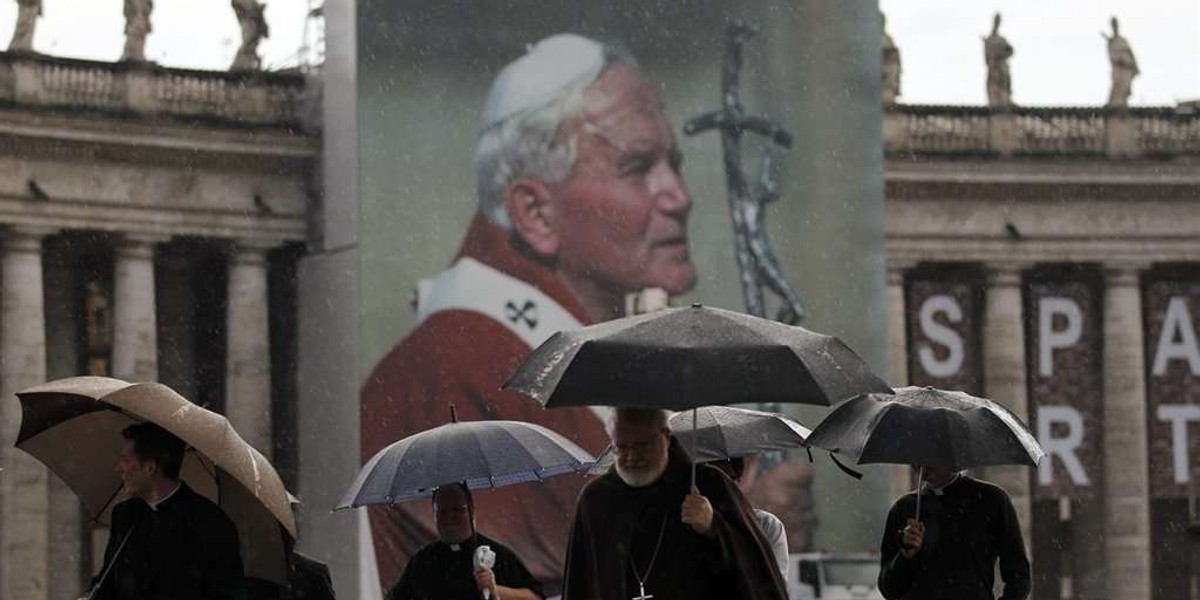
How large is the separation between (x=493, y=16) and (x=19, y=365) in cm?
960

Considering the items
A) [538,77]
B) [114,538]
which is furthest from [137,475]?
[538,77]

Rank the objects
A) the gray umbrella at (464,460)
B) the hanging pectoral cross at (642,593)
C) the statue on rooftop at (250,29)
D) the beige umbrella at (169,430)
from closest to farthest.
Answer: the hanging pectoral cross at (642,593)
the beige umbrella at (169,430)
the gray umbrella at (464,460)
the statue on rooftop at (250,29)

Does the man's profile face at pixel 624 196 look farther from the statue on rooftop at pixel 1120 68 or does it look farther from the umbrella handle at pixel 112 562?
the umbrella handle at pixel 112 562

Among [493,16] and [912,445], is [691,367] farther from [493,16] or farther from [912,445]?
[493,16]

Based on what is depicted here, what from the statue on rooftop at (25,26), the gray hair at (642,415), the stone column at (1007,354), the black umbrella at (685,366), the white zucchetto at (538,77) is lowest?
the stone column at (1007,354)

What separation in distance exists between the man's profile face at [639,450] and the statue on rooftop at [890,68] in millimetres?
Result: 41534

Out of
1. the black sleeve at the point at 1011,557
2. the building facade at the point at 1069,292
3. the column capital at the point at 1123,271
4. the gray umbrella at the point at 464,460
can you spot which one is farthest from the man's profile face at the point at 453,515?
the column capital at the point at 1123,271

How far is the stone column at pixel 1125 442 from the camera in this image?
48875 mm

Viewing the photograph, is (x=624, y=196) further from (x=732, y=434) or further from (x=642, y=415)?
(x=642, y=415)

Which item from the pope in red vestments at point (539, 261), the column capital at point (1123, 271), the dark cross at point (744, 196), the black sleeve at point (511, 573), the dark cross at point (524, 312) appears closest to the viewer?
the black sleeve at point (511, 573)

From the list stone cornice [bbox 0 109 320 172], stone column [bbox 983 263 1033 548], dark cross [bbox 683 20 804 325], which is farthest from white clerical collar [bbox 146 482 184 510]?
stone column [bbox 983 263 1033 548]

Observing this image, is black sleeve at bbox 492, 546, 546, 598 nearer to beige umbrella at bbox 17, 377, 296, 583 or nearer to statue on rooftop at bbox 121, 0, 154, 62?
beige umbrella at bbox 17, 377, 296, 583

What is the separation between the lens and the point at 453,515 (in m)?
11.2

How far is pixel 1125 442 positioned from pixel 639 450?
4185 centimetres
